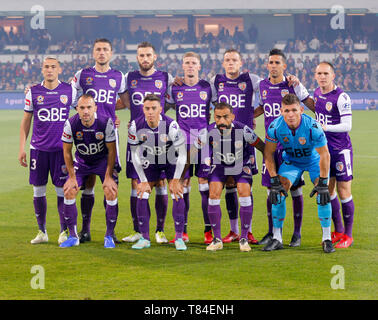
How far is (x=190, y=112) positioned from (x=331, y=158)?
1693 millimetres

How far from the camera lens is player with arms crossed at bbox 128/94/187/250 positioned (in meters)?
7.41

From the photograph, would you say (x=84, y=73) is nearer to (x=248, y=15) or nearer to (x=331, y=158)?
(x=331, y=158)

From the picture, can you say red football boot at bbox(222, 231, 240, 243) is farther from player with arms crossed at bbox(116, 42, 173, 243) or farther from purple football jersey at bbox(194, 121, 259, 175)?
purple football jersey at bbox(194, 121, 259, 175)

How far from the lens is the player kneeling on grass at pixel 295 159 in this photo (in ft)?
23.3

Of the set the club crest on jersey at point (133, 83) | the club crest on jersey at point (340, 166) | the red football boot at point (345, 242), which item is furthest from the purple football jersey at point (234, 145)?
the red football boot at point (345, 242)

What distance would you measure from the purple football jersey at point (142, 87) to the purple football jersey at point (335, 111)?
182cm

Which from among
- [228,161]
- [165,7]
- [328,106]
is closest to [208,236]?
[228,161]

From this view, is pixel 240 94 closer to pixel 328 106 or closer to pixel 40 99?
pixel 328 106

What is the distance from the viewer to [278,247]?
7277 millimetres

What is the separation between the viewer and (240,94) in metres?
7.97

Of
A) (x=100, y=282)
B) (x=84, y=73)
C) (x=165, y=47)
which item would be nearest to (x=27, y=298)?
(x=100, y=282)

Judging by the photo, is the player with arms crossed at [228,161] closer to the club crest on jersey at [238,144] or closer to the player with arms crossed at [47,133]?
the club crest on jersey at [238,144]

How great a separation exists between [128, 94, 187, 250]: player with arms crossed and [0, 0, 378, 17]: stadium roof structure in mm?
33962

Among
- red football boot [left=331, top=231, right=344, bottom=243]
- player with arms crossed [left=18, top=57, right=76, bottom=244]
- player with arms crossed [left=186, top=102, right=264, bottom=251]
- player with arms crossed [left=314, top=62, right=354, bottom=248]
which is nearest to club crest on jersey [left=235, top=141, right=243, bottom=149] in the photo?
player with arms crossed [left=186, top=102, right=264, bottom=251]
